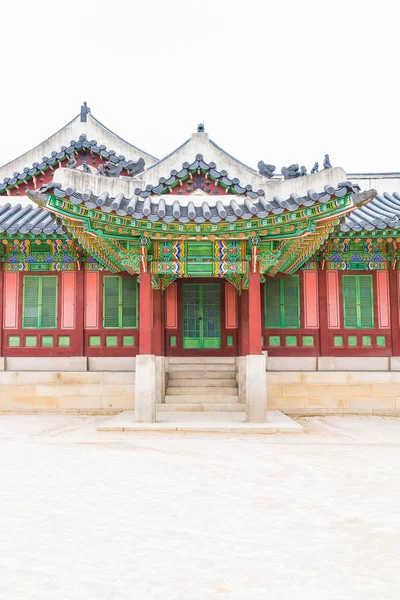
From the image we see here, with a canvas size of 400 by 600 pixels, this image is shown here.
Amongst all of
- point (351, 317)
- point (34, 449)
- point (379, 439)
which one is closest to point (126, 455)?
point (34, 449)

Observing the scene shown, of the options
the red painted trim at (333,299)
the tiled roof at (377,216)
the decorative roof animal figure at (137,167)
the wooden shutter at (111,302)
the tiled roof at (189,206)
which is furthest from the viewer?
the wooden shutter at (111,302)

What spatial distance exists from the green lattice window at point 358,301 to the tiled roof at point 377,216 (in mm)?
1640

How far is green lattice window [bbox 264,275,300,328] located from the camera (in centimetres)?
1484

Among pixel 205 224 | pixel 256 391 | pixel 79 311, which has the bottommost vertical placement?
pixel 256 391

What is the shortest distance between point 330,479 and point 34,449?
469 centimetres

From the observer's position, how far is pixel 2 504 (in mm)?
5430

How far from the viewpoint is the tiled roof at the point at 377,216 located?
13266 millimetres

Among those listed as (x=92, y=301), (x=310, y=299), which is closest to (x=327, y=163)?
(x=310, y=299)

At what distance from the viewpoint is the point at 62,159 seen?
16.0 metres

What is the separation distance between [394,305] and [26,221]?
996 centimetres

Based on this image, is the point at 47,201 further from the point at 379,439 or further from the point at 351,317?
the point at 351,317

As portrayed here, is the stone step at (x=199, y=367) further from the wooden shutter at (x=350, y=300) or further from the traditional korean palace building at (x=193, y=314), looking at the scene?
the wooden shutter at (x=350, y=300)

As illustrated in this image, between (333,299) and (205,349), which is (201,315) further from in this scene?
(333,299)

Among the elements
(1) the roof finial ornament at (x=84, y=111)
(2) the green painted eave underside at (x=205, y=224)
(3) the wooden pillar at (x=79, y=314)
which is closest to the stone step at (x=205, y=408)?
(3) the wooden pillar at (x=79, y=314)
